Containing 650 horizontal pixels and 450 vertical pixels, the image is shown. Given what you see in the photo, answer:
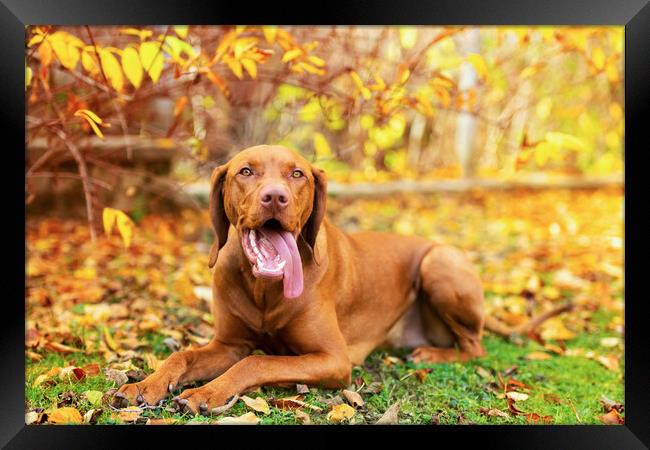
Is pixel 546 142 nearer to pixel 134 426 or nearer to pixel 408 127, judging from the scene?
pixel 134 426

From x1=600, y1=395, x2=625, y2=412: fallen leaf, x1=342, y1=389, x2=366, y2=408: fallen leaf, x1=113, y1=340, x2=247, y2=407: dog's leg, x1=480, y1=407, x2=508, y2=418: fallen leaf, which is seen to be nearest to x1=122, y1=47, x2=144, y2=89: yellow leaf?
x1=113, y1=340, x2=247, y2=407: dog's leg

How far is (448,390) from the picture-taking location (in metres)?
4.34

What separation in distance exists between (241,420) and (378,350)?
67.6 inches

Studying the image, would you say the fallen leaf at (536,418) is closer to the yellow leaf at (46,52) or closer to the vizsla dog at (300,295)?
the vizsla dog at (300,295)

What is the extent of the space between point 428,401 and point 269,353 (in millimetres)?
983

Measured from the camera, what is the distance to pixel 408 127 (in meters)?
12.7

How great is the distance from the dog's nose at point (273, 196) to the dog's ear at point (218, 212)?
0.46m

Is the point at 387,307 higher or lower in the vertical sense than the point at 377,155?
lower

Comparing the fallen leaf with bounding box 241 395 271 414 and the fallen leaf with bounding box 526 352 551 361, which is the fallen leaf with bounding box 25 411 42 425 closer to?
the fallen leaf with bounding box 241 395 271 414

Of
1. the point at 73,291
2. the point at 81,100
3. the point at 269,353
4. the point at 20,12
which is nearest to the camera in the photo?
the point at 20,12

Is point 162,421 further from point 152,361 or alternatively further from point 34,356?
point 34,356

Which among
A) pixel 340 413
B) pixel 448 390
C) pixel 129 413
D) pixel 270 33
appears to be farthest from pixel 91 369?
pixel 270 33

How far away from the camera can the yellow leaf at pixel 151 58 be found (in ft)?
11.9

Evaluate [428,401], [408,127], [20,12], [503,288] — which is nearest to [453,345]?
[428,401]
